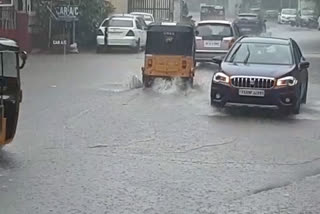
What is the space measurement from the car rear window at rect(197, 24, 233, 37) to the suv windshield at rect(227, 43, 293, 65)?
8807 mm

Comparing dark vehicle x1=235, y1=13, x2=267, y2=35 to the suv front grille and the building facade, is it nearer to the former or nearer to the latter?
the building facade

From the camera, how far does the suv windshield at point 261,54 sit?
1523 cm

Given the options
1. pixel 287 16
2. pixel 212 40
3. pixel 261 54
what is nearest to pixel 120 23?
pixel 212 40

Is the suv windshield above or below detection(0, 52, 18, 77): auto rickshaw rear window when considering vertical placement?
below

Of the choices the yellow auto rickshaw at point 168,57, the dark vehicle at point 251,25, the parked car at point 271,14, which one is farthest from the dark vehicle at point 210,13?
the yellow auto rickshaw at point 168,57

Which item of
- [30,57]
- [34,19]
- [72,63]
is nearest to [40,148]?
[72,63]

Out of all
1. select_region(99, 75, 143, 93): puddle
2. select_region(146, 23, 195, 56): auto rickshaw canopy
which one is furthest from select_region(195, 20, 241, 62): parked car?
select_region(146, 23, 195, 56): auto rickshaw canopy

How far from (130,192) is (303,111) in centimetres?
783

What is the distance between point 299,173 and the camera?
9.20 meters

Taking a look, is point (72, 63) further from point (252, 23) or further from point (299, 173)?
point (252, 23)

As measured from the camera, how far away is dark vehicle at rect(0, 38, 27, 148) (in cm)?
984

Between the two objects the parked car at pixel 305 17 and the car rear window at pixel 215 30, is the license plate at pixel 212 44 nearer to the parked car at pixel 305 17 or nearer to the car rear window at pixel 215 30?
the car rear window at pixel 215 30

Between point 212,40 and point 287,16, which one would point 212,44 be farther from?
point 287,16

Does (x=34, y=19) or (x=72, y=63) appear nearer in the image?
(x=72, y=63)
